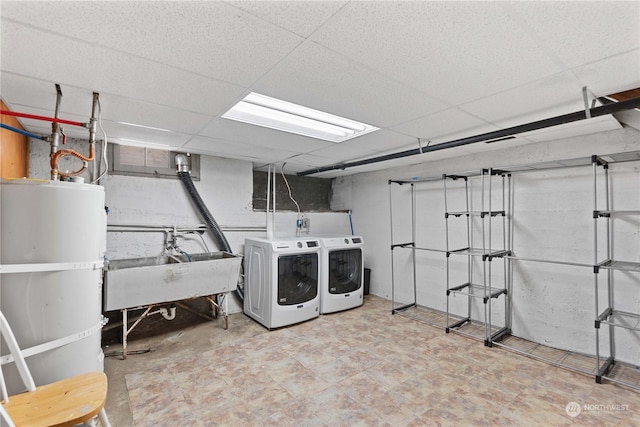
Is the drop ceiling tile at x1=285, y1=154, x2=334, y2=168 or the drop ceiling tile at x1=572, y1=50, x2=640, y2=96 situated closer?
the drop ceiling tile at x1=572, y1=50, x2=640, y2=96

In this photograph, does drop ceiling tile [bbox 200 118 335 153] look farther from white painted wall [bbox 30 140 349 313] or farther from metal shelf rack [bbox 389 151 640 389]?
metal shelf rack [bbox 389 151 640 389]

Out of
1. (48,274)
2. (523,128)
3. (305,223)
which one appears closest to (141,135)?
(48,274)

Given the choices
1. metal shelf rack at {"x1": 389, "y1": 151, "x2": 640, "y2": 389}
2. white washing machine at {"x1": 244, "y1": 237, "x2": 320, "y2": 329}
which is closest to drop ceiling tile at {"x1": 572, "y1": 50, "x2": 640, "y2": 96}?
metal shelf rack at {"x1": 389, "y1": 151, "x2": 640, "y2": 389}

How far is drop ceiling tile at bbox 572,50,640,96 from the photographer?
4.52ft

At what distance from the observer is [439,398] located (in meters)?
2.08

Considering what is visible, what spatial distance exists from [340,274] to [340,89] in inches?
110

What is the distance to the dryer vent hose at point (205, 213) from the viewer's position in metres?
3.53

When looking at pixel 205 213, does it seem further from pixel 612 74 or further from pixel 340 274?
pixel 612 74

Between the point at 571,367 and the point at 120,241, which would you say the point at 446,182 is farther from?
the point at 120,241

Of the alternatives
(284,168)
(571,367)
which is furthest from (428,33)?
(284,168)

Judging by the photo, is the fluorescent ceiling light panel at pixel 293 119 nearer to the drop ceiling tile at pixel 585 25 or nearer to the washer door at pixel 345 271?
the drop ceiling tile at pixel 585 25

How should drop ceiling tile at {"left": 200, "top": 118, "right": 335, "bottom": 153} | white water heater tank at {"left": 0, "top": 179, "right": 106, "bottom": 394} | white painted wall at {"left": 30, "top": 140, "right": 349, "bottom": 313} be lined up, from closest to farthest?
white water heater tank at {"left": 0, "top": 179, "right": 106, "bottom": 394}, drop ceiling tile at {"left": 200, "top": 118, "right": 335, "bottom": 153}, white painted wall at {"left": 30, "top": 140, "right": 349, "bottom": 313}

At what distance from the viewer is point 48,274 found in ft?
4.65

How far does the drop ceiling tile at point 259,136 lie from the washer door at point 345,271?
1.56 m
